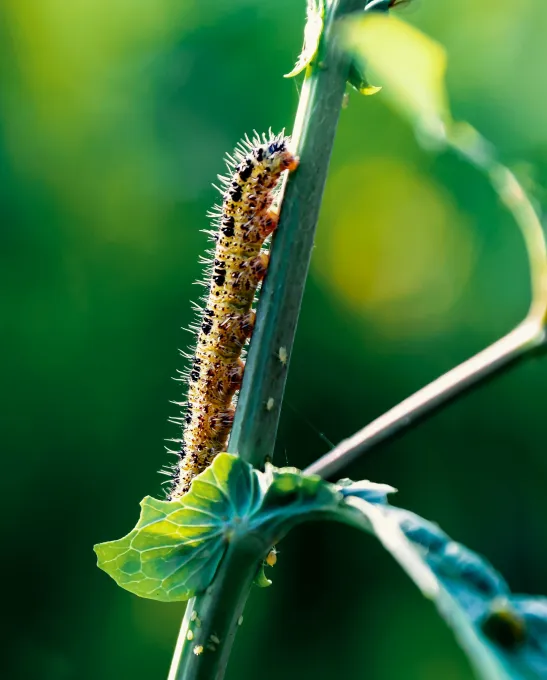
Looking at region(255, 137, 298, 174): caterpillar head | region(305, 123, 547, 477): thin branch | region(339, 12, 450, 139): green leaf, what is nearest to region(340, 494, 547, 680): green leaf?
region(305, 123, 547, 477): thin branch

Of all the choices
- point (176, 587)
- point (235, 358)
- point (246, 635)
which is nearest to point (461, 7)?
point (246, 635)

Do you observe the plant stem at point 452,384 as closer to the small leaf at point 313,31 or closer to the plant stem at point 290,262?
the plant stem at point 290,262

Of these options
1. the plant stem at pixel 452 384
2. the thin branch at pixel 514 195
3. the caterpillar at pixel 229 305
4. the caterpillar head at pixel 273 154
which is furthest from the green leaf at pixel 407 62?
the caterpillar at pixel 229 305

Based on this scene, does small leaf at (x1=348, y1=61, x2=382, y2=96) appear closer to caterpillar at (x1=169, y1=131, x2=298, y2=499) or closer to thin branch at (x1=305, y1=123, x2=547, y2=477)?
thin branch at (x1=305, y1=123, x2=547, y2=477)

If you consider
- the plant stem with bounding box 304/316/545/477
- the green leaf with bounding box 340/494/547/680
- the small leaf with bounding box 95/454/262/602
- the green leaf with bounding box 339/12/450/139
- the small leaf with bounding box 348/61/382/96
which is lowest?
the green leaf with bounding box 340/494/547/680

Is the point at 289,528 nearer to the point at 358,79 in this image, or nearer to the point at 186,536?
the point at 186,536

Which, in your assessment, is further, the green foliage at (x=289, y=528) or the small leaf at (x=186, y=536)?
the small leaf at (x=186, y=536)
